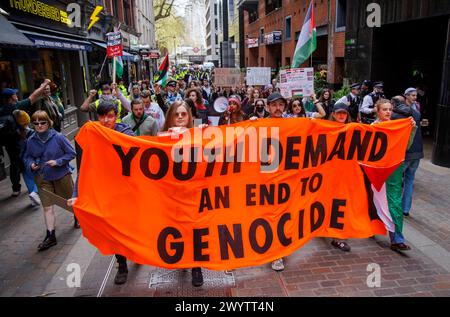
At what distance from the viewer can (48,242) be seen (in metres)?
5.17

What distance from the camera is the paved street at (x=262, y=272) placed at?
405 centimetres

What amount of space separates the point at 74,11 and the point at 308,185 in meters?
14.6

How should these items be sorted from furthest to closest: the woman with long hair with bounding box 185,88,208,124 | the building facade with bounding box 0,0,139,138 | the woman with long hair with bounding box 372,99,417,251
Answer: the building facade with bounding box 0,0,139,138 < the woman with long hair with bounding box 185,88,208,124 < the woman with long hair with bounding box 372,99,417,251

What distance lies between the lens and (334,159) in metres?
4.38

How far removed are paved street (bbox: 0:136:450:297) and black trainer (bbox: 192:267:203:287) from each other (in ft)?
0.27

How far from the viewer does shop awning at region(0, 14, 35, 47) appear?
25.4 feet

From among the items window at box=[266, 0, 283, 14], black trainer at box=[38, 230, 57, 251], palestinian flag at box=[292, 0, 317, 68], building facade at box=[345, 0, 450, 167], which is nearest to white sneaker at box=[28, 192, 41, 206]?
black trainer at box=[38, 230, 57, 251]

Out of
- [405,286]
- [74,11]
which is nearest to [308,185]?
[405,286]

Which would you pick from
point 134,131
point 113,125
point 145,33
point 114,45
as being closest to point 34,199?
point 134,131

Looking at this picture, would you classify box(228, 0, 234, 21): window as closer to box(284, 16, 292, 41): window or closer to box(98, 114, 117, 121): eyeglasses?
box(284, 16, 292, 41): window

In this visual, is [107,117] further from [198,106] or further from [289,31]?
[289,31]

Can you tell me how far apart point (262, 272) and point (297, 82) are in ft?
15.8

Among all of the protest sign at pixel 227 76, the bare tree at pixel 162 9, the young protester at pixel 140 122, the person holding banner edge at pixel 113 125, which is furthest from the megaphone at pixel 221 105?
the bare tree at pixel 162 9
